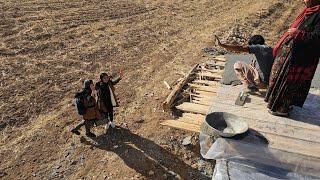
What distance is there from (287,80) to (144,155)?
2.34m

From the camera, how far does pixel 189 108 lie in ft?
21.8

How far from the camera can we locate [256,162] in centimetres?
503

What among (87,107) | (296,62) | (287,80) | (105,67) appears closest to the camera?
(296,62)

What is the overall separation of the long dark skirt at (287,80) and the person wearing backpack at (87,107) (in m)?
2.60

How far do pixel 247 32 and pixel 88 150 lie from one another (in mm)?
6835

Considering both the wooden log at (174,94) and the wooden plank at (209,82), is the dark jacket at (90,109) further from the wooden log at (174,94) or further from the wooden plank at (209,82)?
the wooden plank at (209,82)

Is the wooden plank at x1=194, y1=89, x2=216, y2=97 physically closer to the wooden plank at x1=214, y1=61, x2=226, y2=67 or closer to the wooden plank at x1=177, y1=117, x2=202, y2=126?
the wooden plank at x1=177, y1=117, x2=202, y2=126

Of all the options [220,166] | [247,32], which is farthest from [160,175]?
[247,32]

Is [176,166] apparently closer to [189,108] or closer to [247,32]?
[189,108]

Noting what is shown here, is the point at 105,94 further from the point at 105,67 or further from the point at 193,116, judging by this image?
the point at 105,67

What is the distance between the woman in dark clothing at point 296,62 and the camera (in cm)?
491

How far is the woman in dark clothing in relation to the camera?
4.91 metres

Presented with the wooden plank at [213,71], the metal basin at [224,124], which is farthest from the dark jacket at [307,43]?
the wooden plank at [213,71]

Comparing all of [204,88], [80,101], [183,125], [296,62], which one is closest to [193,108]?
[183,125]
